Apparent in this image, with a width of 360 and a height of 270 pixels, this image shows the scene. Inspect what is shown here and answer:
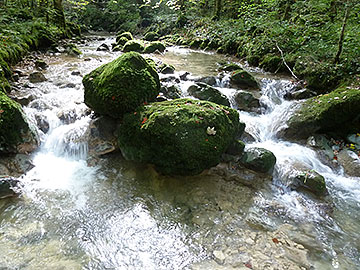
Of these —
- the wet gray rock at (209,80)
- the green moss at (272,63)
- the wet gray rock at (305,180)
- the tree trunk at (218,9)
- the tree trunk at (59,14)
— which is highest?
the tree trunk at (218,9)

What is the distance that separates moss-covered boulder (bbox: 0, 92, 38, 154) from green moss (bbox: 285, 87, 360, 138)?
20.9 ft

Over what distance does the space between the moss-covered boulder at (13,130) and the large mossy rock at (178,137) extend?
6.69 feet

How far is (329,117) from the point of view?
605 cm

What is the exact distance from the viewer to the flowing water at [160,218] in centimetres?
315

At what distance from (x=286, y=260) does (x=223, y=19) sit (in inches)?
782

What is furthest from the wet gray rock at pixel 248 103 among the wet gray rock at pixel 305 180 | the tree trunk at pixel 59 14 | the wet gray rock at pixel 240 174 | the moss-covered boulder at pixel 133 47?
the tree trunk at pixel 59 14

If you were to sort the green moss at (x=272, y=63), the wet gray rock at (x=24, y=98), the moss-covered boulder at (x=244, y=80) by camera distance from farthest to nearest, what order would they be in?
1. the green moss at (x=272, y=63)
2. the moss-covered boulder at (x=244, y=80)
3. the wet gray rock at (x=24, y=98)

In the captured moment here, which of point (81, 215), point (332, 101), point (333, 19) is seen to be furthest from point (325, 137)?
point (333, 19)

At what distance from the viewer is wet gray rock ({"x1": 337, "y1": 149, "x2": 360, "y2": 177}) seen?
5.20 m

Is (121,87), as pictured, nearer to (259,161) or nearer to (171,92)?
(171,92)

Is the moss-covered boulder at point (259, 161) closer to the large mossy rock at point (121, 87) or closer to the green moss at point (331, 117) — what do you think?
the green moss at point (331, 117)

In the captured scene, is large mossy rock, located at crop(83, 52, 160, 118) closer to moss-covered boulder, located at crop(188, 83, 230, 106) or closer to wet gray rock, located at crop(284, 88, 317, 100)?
moss-covered boulder, located at crop(188, 83, 230, 106)

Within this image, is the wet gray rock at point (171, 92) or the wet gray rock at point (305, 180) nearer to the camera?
the wet gray rock at point (305, 180)

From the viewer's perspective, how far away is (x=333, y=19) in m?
10.7
